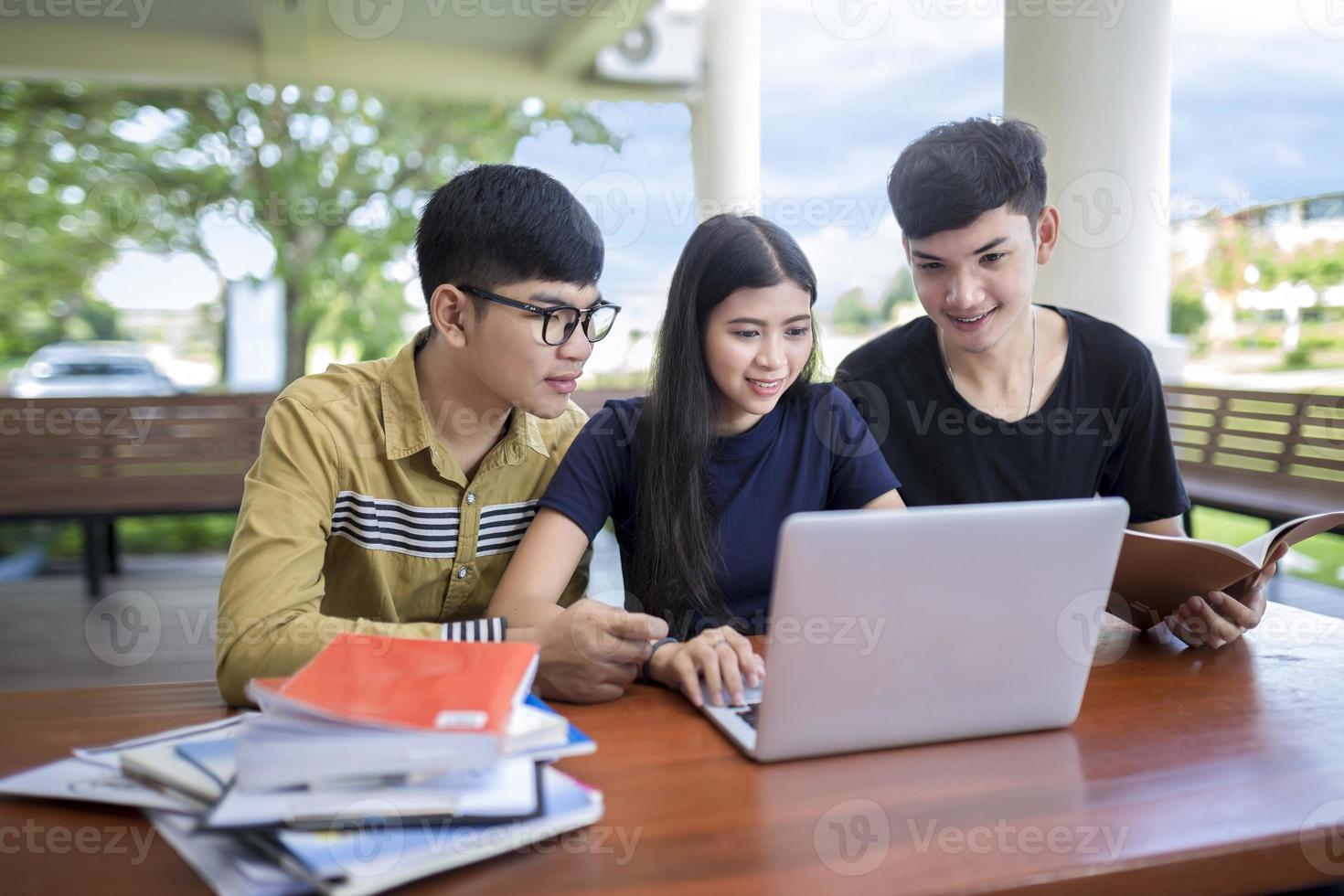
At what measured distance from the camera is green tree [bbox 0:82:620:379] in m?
5.98

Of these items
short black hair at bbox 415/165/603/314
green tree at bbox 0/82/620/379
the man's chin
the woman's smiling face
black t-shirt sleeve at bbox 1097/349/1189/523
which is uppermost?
green tree at bbox 0/82/620/379

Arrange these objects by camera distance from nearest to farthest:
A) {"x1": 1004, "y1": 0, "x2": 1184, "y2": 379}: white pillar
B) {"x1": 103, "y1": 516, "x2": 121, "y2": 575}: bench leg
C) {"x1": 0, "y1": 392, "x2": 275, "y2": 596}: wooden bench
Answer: {"x1": 1004, "y1": 0, "x2": 1184, "y2": 379}: white pillar, {"x1": 0, "y1": 392, "x2": 275, "y2": 596}: wooden bench, {"x1": 103, "y1": 516, "x2": 121, "y2": 575}: bench leg

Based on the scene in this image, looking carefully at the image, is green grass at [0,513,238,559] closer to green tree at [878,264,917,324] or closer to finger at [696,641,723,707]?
green tree at [878,264,917,324]

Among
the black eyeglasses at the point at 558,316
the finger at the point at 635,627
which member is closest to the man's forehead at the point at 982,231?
the black eyeglasses at the point at 558,316

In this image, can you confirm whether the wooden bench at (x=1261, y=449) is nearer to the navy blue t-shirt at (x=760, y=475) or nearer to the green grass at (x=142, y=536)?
the navy blue t-shirt at (x=760, y=475)

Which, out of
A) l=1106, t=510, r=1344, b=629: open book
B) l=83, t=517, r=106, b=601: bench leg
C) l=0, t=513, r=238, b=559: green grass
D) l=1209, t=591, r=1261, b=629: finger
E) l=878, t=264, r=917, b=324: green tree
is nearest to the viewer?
l=1106, t=510, r=1344, b=629: open book

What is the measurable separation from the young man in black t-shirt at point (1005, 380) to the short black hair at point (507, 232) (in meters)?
0.60

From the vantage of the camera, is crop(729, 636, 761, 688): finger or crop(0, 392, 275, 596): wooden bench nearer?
crop(729, 636, 761, 688): finger

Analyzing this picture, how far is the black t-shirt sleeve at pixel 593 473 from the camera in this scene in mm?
1532

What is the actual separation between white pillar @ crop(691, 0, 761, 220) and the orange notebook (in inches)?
208

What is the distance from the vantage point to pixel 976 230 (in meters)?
1.74

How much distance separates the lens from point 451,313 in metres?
1.59

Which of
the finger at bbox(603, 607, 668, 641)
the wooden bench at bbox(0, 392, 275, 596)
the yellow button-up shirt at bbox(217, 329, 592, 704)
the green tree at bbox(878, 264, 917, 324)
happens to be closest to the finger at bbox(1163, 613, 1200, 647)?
the finger at bbox(603, 607, 668, 641)

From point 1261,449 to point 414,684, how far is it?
3.66m
